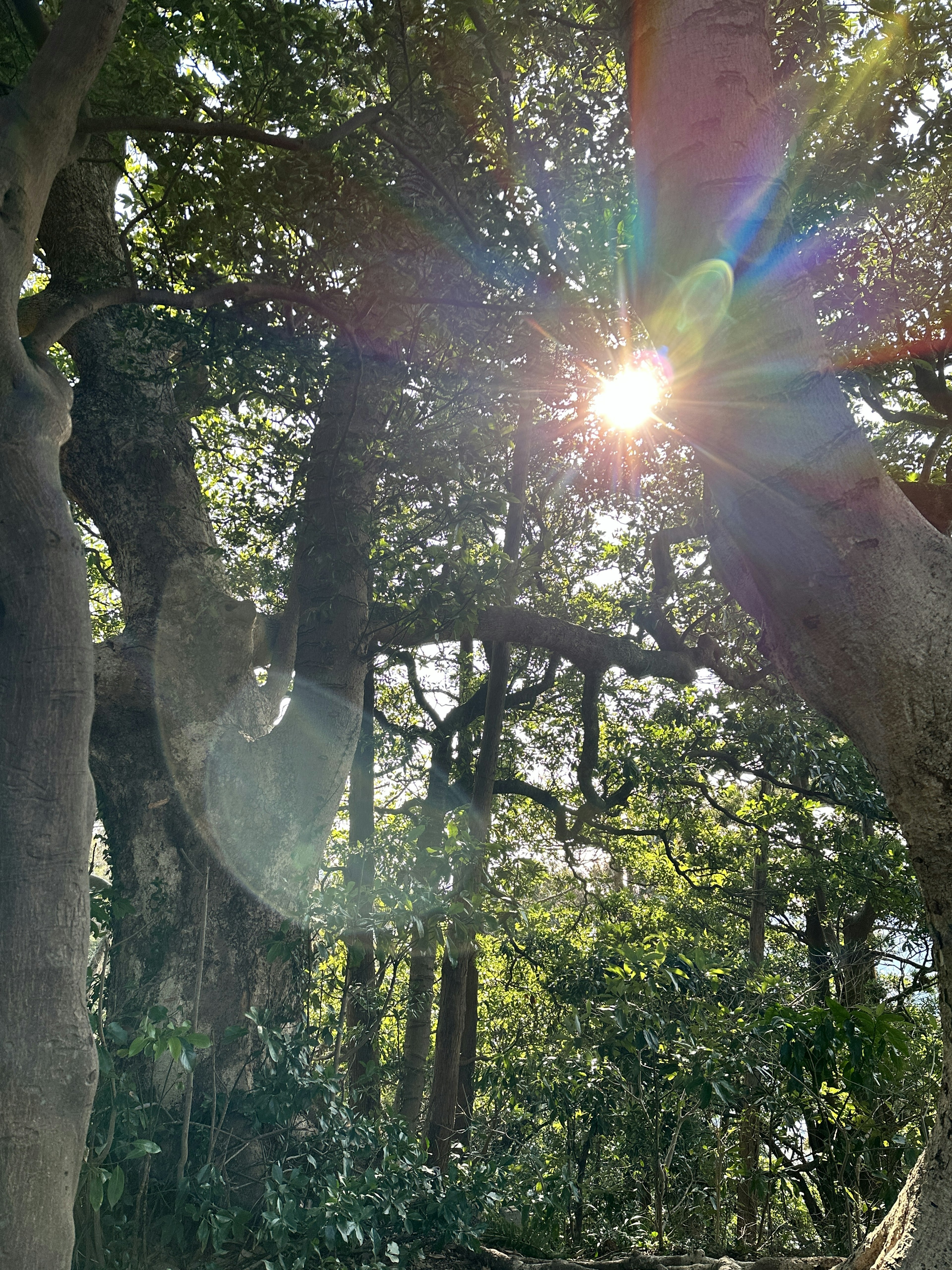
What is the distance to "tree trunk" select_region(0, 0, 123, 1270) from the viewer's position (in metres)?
2.12

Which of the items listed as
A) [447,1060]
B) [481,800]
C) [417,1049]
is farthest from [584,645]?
[447,1060]

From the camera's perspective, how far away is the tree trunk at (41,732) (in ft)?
6.97

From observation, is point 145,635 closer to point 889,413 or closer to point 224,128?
point 224,128

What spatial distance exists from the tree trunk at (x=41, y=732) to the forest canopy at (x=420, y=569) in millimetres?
12

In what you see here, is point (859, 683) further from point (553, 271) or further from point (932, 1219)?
point (553, 271)

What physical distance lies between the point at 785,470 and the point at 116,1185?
3.09 metres

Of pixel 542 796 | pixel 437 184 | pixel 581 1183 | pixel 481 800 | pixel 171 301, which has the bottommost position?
pixel 581 1183

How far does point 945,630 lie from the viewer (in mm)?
2271

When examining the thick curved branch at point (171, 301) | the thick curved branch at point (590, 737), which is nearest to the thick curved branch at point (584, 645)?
the thick curved branch at point (590, 737)

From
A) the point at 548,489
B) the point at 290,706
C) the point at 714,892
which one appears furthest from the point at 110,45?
the point at 714,892

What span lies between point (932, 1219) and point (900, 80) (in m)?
5.16

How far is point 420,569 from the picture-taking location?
5355mm

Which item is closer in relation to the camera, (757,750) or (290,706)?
(290,706)

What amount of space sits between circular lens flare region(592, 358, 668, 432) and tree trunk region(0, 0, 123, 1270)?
317 cm
